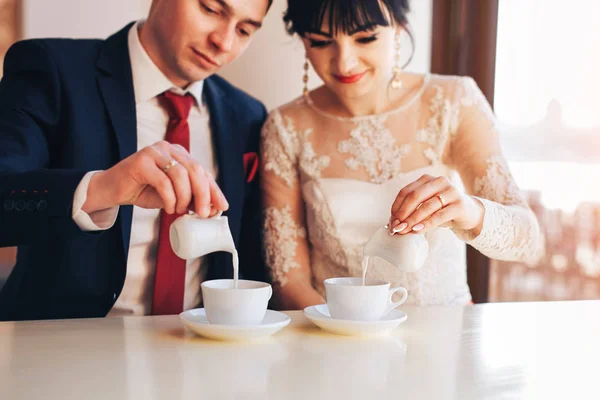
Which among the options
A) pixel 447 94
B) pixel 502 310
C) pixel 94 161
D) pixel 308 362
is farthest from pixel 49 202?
pixel 447 94

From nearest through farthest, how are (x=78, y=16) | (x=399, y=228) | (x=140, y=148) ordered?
(x=399, y=228) < (x=140, y=148) < (x=78, y=16)

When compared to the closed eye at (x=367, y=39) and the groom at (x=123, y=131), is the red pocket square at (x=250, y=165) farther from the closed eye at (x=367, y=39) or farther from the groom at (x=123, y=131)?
the closed eye at (x=367, y=39)

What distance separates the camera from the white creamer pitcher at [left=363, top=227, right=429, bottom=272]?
1197 millimetres

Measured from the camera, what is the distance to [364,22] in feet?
6.07

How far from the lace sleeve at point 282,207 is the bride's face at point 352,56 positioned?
24cm

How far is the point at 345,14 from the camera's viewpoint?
1838mm

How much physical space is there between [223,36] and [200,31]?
0.06 m

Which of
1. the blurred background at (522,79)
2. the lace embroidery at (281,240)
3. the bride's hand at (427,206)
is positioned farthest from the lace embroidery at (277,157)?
the bride's hand at (427,206)

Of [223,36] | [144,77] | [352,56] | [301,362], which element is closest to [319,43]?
[352,56]

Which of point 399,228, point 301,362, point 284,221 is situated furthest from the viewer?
point 284,221

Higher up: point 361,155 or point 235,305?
point 361,155

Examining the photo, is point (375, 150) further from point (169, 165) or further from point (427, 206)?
point (169, 165)

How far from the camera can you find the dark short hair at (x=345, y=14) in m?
1.84

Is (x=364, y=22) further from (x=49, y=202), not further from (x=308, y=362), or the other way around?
(x=308, y=362)
